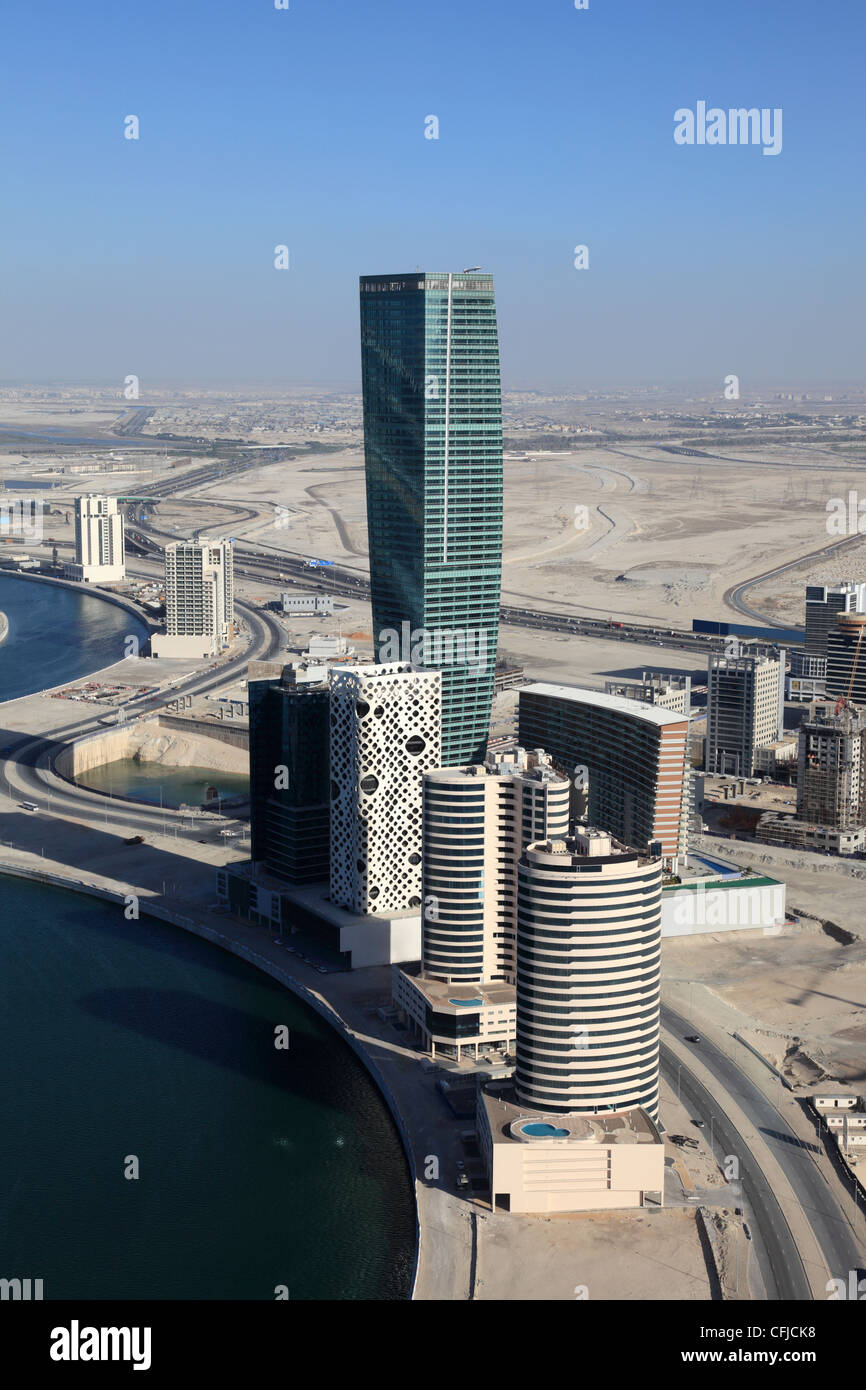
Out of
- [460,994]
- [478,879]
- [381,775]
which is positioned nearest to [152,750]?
[381,775]

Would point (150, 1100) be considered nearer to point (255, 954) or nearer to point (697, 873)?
point (255, 954)

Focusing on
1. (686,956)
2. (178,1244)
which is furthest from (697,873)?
(178,1244)

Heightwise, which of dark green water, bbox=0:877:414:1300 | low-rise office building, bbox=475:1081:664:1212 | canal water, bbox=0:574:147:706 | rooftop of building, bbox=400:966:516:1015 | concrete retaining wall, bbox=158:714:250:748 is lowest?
dark green water, bbox=0:877:414:1300

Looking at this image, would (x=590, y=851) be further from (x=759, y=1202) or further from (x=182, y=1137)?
(x=182, y=1137)

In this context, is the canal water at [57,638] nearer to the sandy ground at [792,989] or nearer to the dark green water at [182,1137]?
the dark green water at [182,1137]

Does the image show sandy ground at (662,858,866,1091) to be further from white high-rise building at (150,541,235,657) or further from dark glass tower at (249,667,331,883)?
white high-rise building at (150,541,235,657)

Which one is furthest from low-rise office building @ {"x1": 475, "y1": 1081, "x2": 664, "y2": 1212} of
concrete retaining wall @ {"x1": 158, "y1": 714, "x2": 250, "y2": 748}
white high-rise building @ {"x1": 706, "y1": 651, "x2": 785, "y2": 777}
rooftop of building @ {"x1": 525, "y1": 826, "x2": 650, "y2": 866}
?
concrete retaining wall @ {"x1": 158, "y1": 714, "x2": 250, "y2": 748}
